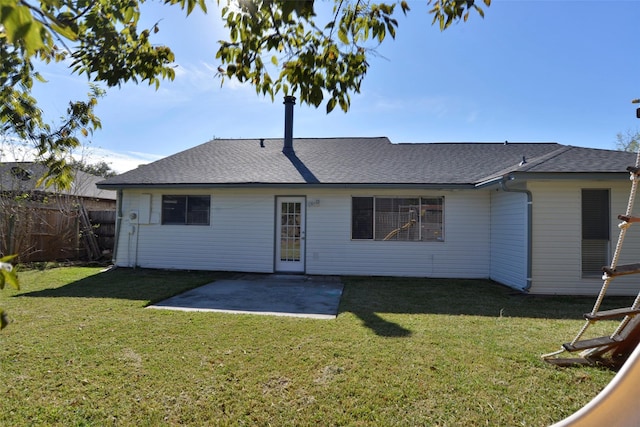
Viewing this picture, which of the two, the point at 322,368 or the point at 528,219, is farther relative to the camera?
the point at 528,219

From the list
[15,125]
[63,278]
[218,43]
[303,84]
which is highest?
[218,43]

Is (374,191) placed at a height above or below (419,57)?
below

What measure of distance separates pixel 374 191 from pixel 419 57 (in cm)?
611

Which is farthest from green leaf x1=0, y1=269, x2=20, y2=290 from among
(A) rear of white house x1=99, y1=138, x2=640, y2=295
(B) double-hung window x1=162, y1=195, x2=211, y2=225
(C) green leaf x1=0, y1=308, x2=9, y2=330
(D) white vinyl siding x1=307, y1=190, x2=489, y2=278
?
(B) double-hung window x1=162, y1=195, x2=211, y2=225

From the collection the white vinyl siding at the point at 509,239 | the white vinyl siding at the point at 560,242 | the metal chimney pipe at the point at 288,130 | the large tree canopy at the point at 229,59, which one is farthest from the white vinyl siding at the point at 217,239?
the large tree canopy at the point at 229,59

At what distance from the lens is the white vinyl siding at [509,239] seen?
7.44 metres

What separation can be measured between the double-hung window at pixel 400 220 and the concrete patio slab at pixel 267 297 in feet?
5.51

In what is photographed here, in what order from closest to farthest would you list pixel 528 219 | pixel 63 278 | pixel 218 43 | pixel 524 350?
pixel 218 43
pixel 524 350
pixel 528 219
pixel 63 278

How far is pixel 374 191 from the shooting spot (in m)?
9.41

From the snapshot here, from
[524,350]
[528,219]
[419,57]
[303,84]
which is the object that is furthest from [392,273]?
[303,84]

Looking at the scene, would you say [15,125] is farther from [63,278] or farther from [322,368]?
[63,278]

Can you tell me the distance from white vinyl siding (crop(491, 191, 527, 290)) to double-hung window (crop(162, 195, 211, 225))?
307 inches

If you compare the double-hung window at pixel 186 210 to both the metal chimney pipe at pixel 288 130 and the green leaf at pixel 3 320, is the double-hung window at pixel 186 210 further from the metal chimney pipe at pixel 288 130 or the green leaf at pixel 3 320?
the green leaf at pixel 3 320

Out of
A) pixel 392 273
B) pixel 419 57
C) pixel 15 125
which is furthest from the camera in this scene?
pixel 392 273
